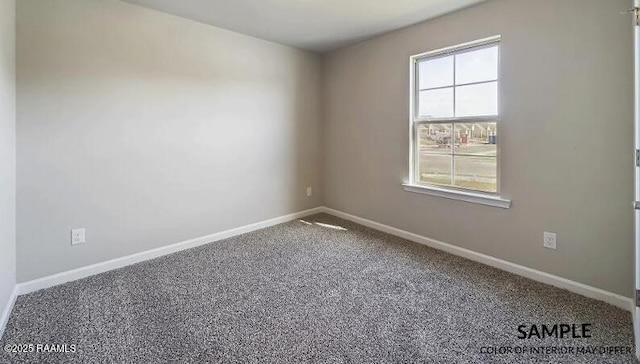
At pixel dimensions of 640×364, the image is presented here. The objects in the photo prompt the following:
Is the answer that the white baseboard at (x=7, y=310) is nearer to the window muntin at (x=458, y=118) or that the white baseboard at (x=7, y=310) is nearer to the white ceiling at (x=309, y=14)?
the white ceiling at (x=309, y=14)

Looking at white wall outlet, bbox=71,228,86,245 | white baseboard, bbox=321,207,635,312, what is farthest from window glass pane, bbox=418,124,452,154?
white wall outlet, bbox=71,228,86,245

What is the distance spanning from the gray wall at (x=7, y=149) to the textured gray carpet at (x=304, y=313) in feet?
0.95

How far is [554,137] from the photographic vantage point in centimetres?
227

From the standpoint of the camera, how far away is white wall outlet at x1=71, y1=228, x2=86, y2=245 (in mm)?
2441

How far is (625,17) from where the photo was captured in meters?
1.93

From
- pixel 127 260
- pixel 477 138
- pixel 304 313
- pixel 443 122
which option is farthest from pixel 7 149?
pixel 477 138

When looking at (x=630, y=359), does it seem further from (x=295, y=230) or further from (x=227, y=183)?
(x=227, y=183)

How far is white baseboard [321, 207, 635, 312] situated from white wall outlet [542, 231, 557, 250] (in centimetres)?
22

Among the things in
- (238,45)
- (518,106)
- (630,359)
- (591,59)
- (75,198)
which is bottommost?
(630,359)

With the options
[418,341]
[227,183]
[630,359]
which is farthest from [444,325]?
[227,183]

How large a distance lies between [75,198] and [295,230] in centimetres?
A: 211

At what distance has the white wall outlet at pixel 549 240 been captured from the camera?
2.31 metres

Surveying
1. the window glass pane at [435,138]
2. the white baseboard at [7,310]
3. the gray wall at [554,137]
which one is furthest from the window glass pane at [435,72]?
the white baseboard at [7,310]

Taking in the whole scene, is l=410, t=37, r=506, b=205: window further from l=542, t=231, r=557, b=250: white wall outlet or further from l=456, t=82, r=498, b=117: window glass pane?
l=542, t=231, r=557, b=250: white wall outlet
